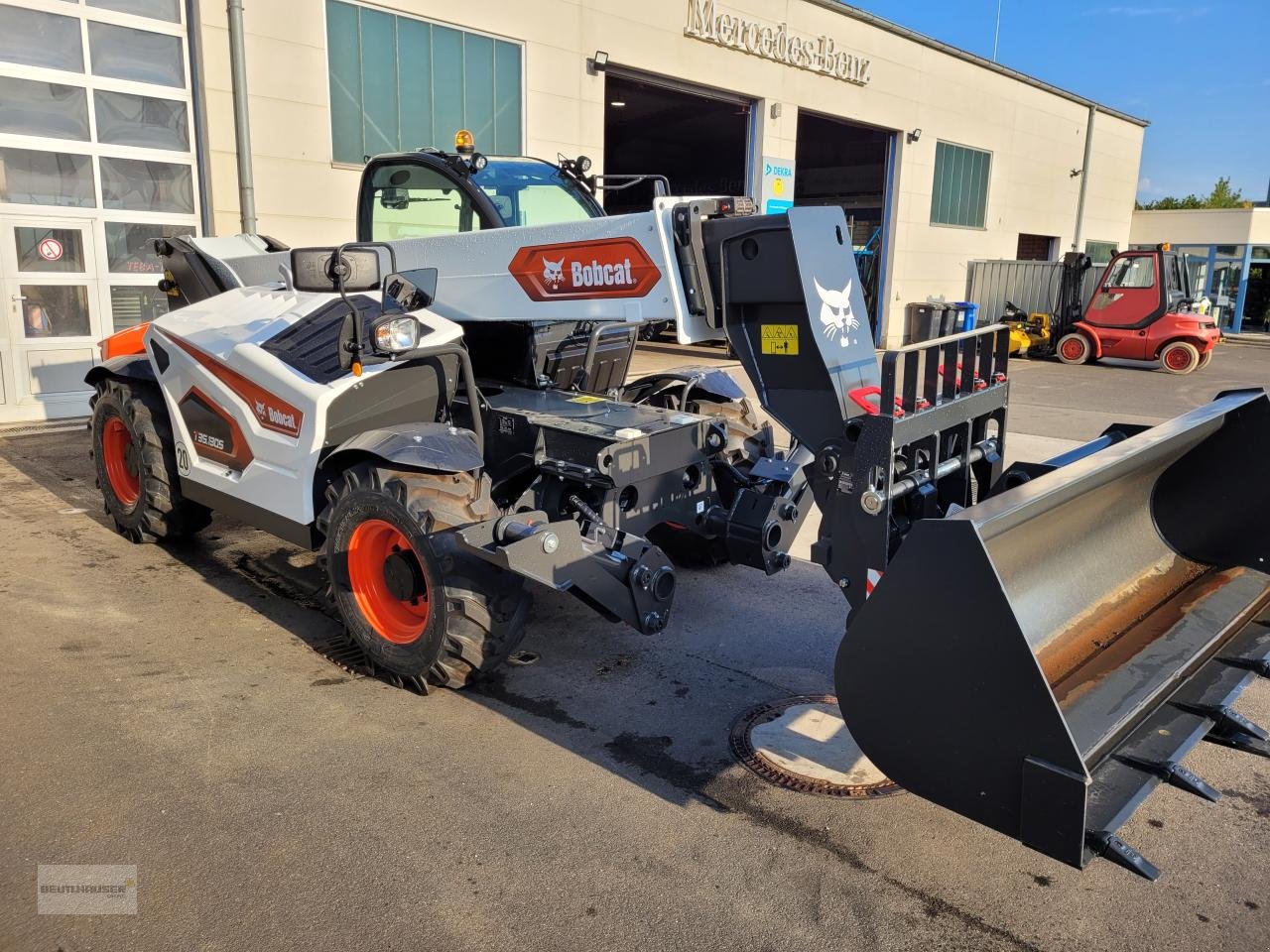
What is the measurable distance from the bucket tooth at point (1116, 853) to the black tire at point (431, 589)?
7.44ft

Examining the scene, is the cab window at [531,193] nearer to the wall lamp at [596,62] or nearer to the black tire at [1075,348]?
the wall lamp at [596,62]

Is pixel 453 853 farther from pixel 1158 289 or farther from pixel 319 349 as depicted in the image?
pixel 1158 289

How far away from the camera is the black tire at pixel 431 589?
3736 millimetres

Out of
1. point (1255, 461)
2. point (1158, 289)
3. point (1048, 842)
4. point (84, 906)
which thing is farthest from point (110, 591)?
point (1158, 289)

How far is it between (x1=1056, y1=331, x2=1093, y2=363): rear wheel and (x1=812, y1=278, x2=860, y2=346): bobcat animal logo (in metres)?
17.9

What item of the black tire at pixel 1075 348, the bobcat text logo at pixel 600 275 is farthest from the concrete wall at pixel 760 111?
the bobcat text logo at pixel 600 275

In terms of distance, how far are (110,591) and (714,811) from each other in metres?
3.81

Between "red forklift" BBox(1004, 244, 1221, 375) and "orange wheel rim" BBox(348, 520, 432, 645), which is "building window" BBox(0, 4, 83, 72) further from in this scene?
"red forklift" BBox(1004, 244, 1221, 375)

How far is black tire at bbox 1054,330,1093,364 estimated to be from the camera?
1933 centimetres

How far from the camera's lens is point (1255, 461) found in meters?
3.79

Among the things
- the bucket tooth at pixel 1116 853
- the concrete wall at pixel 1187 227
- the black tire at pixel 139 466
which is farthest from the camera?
the concrete wall at pixel 1187 227

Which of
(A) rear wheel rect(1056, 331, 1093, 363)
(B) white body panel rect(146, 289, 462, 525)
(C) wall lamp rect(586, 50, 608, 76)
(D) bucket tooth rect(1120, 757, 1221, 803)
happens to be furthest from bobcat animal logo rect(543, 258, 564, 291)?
(A) rear wheel rect(1056, 331, 1093, 363)

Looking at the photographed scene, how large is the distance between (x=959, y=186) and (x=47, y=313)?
19.9 meters

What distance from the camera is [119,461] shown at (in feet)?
20.6
